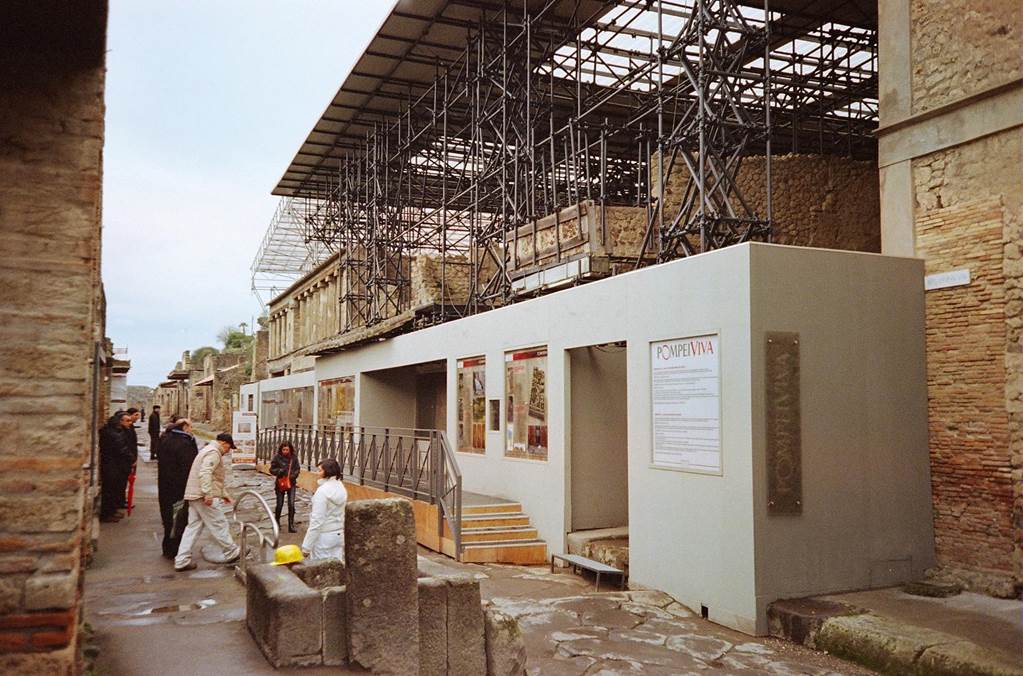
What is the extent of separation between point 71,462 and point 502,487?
31.2 feet

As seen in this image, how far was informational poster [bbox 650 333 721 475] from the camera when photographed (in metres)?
8.80

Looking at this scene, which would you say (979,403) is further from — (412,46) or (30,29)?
(412,46)

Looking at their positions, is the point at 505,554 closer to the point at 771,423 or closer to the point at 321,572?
the point at 771,423

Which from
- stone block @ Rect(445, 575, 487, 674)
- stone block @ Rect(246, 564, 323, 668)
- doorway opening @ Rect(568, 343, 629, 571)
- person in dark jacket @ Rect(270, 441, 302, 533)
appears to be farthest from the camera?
person in dark jacket @ Rect(270, 441, 302, 533)

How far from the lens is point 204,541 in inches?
466

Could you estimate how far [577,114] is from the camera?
17062 millimetres

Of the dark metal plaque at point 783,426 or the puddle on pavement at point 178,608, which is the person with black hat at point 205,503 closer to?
the puddle on pavement at point 178,608

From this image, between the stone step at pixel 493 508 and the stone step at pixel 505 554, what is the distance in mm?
681

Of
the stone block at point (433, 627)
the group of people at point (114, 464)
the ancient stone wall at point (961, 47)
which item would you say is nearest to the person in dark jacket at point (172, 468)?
the group of people at point (114, 464)

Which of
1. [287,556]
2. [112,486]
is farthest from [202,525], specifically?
[112,486]

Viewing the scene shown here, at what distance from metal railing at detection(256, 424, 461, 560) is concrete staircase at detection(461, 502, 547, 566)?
260mm

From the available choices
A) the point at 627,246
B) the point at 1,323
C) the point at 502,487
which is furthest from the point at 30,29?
the point at 627,246

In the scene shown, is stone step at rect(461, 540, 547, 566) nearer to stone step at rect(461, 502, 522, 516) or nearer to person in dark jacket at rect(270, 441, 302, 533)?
stone step at rect(461, 502, 522, 516)

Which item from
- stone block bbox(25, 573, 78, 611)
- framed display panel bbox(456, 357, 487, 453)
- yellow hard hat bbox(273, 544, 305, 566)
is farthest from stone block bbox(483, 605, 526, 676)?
framed display panel bbox(456, 357, 487, 453)
